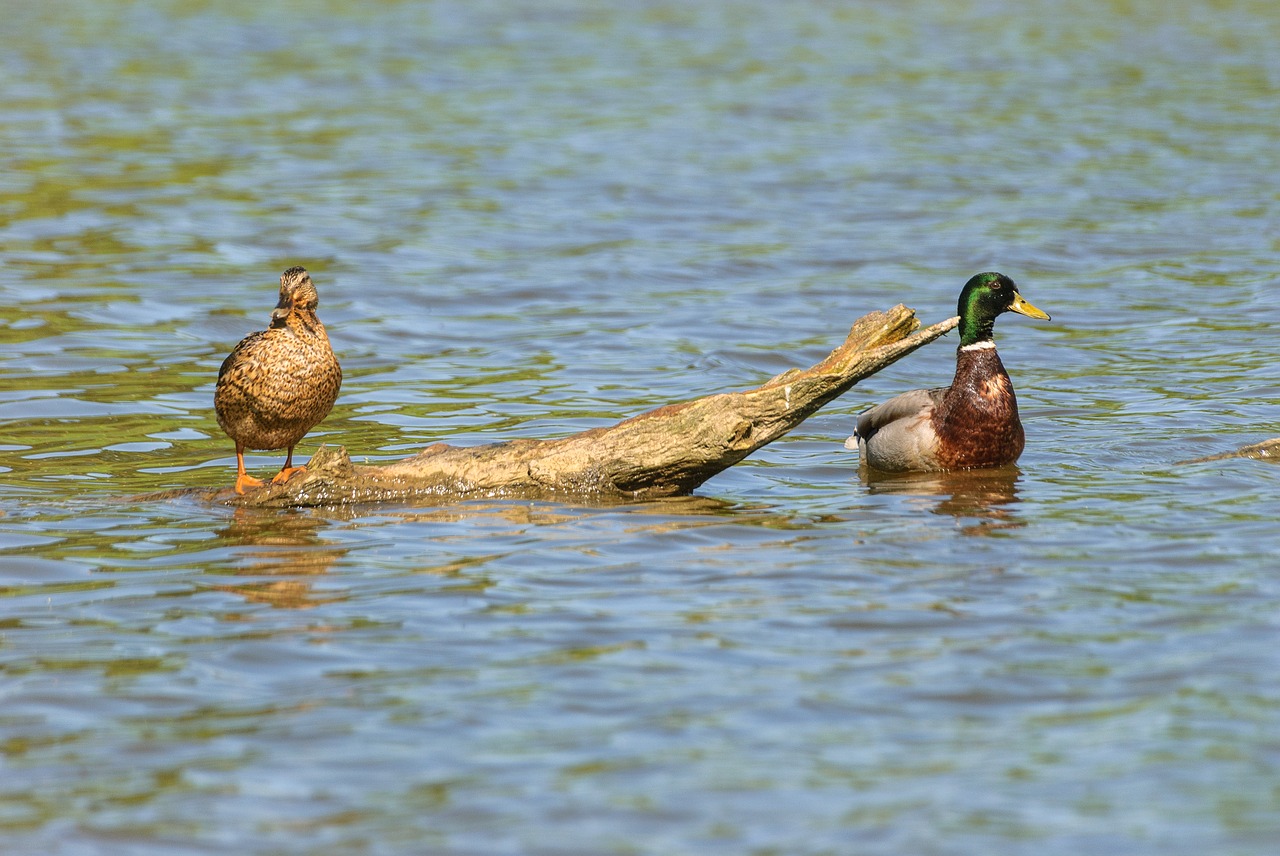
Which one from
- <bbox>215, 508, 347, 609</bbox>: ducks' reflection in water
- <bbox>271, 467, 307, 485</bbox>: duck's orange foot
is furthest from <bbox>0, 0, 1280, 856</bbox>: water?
<bbox>271, 467, 307, 485</bbox>: duck's orange foot

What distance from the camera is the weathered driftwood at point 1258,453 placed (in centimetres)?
895

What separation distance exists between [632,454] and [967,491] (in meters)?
1.87

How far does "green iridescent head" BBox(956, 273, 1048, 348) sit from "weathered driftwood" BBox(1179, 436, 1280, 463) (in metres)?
1.49

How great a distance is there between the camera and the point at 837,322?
538 inches

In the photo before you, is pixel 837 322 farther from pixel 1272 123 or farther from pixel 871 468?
pixel 1272 123

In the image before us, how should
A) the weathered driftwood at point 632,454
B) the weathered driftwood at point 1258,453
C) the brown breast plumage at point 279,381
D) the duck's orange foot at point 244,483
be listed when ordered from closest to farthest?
the brown breast plumage at point 279,381 → the weathered driftwood at point 632,454 → the duck's orange foot at point 244,483 → the weathered driftwood at point 1258,453

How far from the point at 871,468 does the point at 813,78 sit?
58.1ft

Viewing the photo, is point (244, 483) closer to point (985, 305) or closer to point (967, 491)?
point (967, 491)

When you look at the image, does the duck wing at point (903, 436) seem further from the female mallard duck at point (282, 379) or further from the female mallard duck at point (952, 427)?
the female mallard duck at point (282, 379)

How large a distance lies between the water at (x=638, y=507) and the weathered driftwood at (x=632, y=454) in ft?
0.63

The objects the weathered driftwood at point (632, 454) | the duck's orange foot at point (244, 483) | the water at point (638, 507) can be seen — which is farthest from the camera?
the duck's orange foot at point (244, 483)

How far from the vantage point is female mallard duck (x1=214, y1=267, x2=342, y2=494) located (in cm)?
796

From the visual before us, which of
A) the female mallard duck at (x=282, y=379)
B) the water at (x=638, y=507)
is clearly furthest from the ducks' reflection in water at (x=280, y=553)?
the female mallard duck at (x=282, y=379)

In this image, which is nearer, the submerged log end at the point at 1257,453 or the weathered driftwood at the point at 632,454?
the weathered driftwood at the point at 632,454
